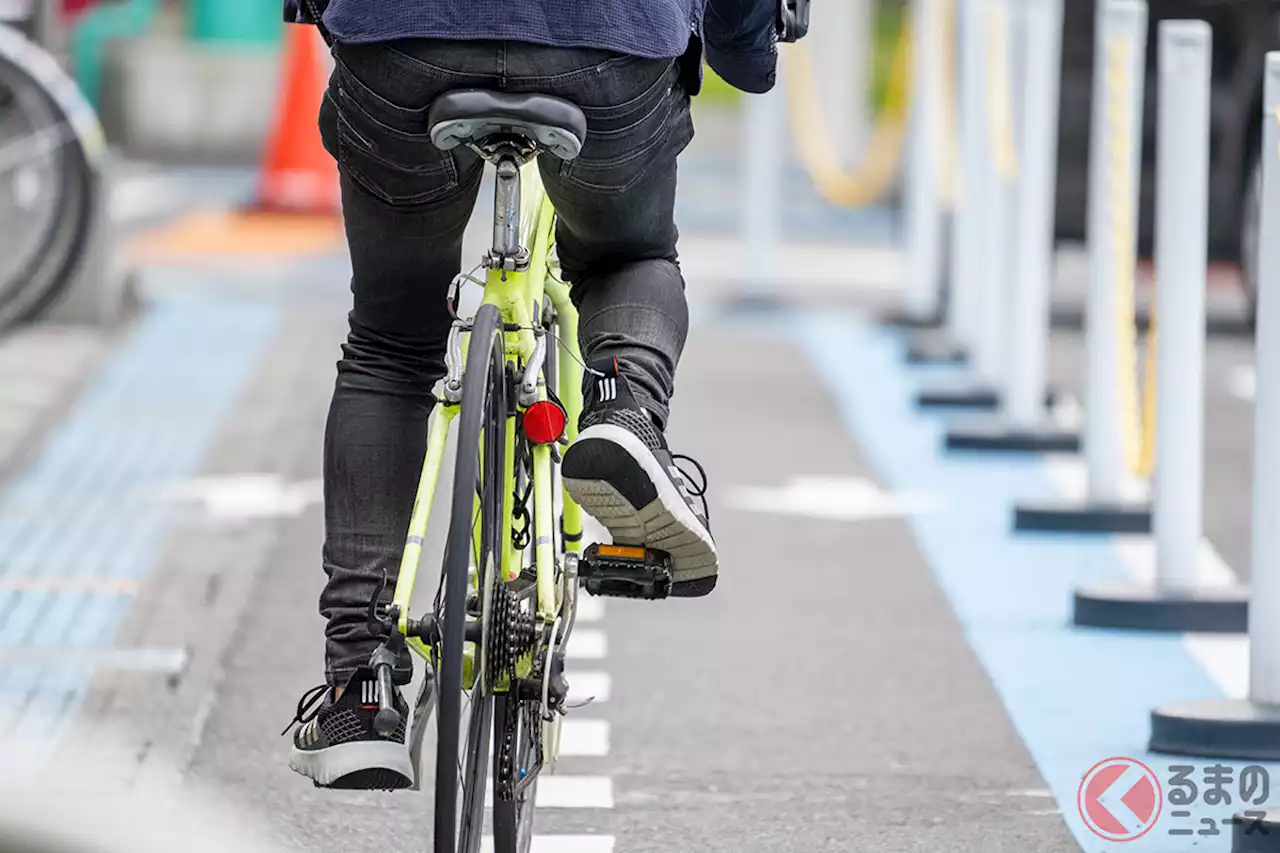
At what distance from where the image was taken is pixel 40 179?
9844 mm

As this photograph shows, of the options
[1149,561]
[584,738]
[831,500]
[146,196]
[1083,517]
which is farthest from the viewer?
[146,196]

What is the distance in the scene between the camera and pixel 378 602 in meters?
3.76

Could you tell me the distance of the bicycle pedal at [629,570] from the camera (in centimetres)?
372

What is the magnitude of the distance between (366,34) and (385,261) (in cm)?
42

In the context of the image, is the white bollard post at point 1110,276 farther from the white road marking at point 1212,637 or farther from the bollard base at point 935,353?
the bollard base at point 935,353

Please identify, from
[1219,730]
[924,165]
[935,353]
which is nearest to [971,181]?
[935,353]

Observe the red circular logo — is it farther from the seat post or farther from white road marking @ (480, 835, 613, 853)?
the seat post

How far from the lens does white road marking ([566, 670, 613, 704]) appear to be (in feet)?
18.2

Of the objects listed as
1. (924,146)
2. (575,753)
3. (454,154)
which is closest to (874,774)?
(575,753)

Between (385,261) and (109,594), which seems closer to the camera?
(385,261)

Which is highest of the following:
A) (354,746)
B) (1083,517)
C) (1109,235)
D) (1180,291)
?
(1109,235)

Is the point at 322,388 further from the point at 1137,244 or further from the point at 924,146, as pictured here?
the point at 1137,244

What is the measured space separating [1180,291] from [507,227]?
2653 mm

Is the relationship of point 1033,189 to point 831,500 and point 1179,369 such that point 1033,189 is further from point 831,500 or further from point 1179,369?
point 1179,369
